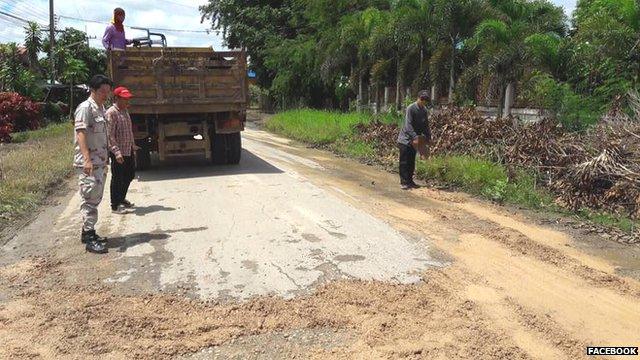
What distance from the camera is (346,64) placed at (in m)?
23.8

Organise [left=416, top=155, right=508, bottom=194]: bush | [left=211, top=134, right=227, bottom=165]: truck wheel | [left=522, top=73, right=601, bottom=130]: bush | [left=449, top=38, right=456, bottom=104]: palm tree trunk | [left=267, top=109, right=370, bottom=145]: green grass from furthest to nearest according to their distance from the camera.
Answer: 1. [left=267, top=109, right=370, bottom=145]: green grass
2. [left=449, top=38, right=456, bottom=104]: palm tree trunk
3. [left=211, top=134, right=227, bottom=165]: truck wheel
4. [left=522, top=73, right=601, bottom=130]: bush
5. [left=416, top=155, right=508, bottom=194]: bush

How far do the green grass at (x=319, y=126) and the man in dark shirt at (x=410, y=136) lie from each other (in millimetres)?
7043

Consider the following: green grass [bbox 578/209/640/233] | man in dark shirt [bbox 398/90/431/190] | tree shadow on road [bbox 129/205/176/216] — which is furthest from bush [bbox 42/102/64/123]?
green grass [bbox 578/209/640/233]

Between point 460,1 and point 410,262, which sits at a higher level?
point 460,1

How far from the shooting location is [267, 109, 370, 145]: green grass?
17438 mm

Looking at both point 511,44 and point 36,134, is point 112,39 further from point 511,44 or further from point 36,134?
point 36,134

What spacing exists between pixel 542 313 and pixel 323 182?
6.00 meters

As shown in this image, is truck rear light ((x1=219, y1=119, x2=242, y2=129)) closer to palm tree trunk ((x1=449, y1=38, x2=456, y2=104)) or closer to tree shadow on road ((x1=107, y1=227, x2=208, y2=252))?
tree shadow on road ((x1=107, y1=227, x2=208, y2=252))

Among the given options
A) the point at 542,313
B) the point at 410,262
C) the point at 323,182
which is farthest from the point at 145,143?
the point at 542,313

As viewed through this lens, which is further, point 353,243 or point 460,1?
point 460,1

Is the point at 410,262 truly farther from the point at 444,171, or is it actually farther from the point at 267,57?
the point at 267,57

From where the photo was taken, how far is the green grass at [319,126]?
57.2ft

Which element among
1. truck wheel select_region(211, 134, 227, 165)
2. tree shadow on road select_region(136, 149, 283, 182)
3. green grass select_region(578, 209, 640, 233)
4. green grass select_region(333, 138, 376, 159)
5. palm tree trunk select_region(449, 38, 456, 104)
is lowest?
green grass select_region(578, 209, 640, 233)

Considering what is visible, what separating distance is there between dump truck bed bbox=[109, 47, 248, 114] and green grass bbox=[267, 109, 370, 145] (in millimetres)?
6546
